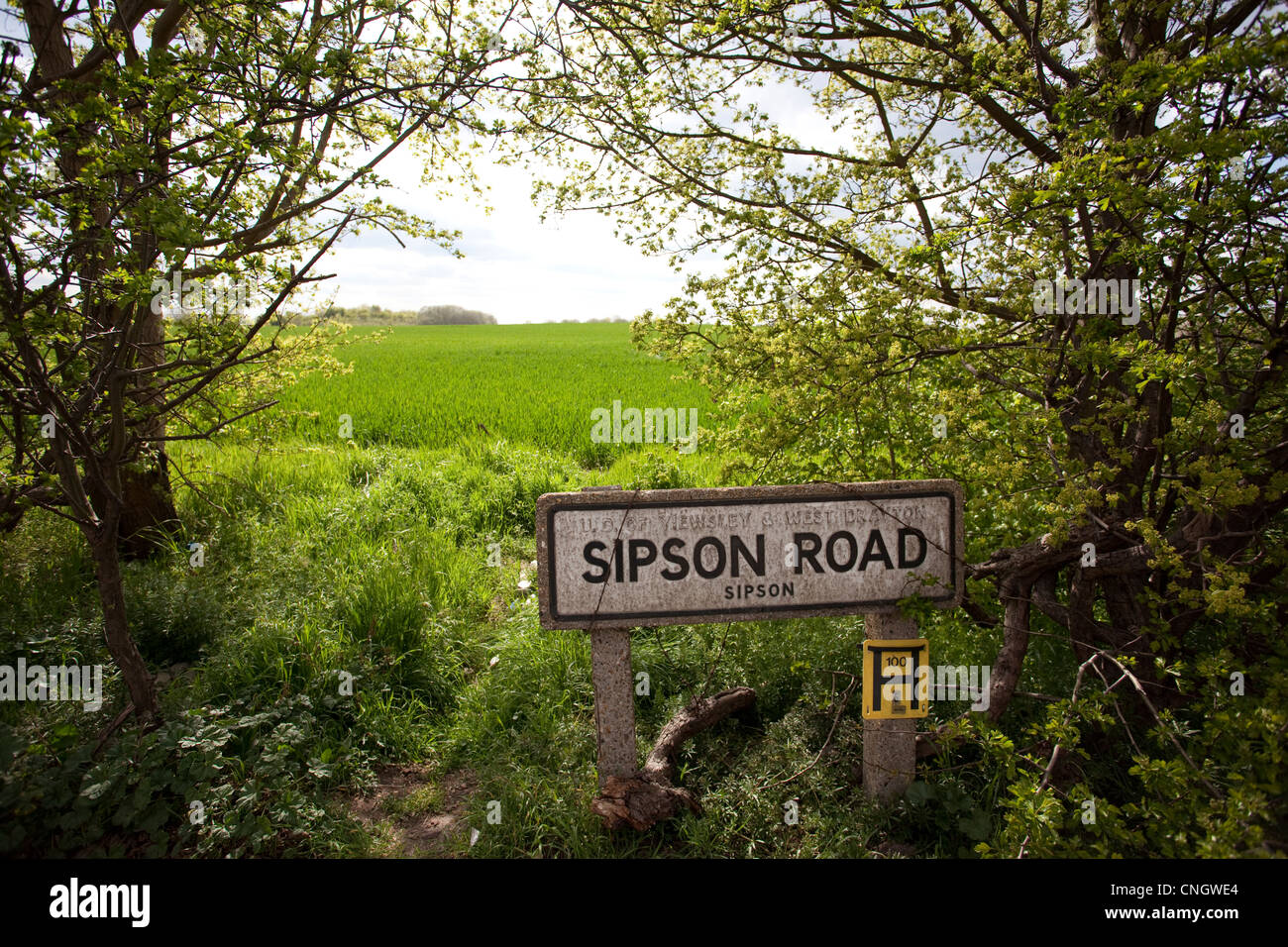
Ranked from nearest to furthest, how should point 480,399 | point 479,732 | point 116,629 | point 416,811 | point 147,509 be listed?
point 416,811, point 116,629, point 479,732, point 147,509, point 480,399

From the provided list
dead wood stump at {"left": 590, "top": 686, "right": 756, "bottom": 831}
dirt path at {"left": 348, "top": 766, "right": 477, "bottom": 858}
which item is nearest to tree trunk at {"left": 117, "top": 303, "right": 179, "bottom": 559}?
dirt path at {"left": 348, "top": 766, "right": 477, "bottom": 858}

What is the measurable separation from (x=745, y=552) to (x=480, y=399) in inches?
399

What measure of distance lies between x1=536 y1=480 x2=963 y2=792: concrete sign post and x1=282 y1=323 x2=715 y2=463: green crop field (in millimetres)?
3041

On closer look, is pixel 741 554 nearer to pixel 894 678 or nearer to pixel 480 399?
pixel 894 678

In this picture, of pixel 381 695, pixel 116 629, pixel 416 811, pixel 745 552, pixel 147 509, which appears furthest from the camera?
pixel 147 509

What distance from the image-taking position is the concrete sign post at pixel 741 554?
2402mm

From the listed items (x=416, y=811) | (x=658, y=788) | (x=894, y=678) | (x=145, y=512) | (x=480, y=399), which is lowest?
(x=416, y=811)

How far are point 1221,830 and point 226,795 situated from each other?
321cm

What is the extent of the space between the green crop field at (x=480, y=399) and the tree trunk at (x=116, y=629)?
2.62 meters

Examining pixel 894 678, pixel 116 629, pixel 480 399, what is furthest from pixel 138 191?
pixel 480 399

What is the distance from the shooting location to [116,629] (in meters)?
3.14

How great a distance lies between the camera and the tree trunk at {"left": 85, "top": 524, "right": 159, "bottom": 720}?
310cm

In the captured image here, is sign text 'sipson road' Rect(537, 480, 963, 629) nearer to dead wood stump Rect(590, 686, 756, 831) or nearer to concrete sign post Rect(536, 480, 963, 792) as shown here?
concrete sign post Rect(536, 480, 963, 792)

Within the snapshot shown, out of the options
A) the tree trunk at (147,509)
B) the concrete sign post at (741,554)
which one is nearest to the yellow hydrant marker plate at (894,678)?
the concrete sign post at (741,554)
